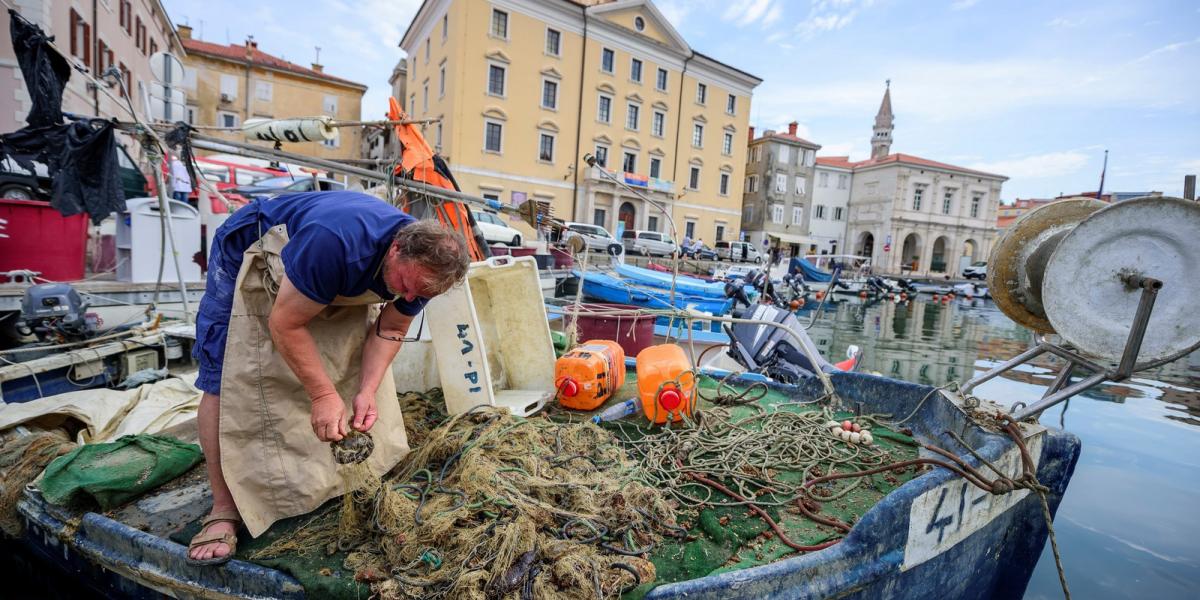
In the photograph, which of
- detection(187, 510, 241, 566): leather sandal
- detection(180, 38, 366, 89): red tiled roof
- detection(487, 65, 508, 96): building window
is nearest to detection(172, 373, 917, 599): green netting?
detection(187, 510, 241, 566): leather sandal

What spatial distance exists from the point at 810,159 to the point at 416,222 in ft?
159

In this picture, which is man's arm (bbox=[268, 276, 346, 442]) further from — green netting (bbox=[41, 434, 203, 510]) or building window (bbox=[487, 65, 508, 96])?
building window (bbox=[487, 65, 508, 96])

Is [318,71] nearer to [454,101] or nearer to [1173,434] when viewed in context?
[454,101]

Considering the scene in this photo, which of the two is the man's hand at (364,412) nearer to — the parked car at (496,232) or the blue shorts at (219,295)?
the blue shorts at (219,295)

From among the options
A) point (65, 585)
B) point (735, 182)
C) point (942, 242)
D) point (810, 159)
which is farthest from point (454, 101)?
point (942, 242)

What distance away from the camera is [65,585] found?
9.11 feet

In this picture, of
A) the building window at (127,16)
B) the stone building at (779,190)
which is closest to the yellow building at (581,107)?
the stone building at (779,190)

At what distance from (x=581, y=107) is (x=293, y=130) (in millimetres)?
27317

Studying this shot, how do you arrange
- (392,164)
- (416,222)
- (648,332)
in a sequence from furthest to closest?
(648,332) < (392,164) < (416,222)

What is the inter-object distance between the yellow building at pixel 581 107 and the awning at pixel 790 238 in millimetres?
7876

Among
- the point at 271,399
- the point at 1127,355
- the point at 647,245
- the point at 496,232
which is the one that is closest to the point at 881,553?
the point at 1127,355

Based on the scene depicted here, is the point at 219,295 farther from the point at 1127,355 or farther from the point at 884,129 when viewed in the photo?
the point at 884,129

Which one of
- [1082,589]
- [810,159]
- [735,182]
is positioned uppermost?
[810,159]

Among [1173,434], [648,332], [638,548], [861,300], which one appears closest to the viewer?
[638,548]
